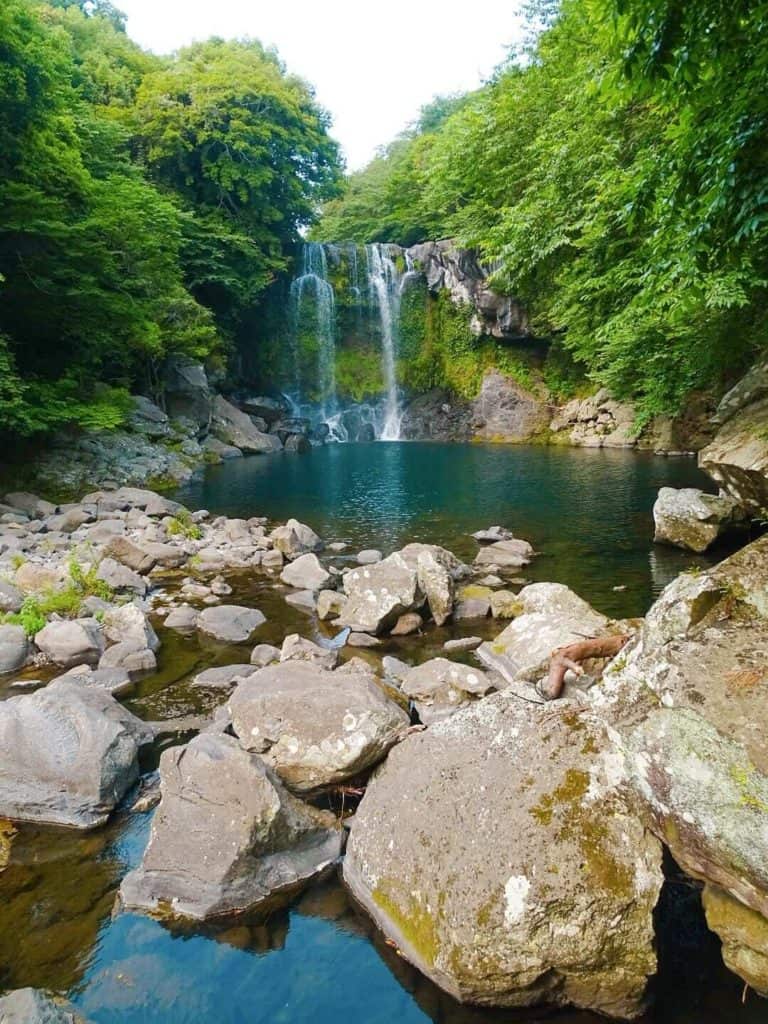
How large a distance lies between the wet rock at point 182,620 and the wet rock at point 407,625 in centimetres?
283

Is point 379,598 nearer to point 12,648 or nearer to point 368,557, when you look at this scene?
point 368,557

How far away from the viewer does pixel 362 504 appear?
57.2 feet

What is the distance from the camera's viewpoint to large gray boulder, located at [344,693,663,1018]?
112 inches

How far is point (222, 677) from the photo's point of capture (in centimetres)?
667

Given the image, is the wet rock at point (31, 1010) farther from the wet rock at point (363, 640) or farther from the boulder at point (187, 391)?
the boulder at point (187, 391)

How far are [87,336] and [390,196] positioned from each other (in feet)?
112

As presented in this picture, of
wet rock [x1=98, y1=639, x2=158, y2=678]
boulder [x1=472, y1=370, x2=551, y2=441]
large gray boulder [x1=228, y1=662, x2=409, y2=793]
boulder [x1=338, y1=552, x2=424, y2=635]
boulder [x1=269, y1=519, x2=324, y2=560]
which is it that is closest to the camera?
large gray boulder [x1=228, y1=662, x2=409, y2=793]

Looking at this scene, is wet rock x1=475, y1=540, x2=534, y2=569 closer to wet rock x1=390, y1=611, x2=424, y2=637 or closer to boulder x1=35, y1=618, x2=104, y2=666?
wet rock x1=390, y1=611, x2=424, y2=637

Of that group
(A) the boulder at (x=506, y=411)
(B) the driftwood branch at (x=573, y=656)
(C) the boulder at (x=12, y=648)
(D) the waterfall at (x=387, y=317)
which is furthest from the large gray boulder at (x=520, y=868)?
(D) the waterfall at (x=387, y=317)

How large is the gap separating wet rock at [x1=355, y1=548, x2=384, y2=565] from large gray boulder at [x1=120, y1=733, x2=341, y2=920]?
298 inches

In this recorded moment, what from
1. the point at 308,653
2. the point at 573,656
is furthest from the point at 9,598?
the point at 573,656

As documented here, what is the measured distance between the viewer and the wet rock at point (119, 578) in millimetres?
9484

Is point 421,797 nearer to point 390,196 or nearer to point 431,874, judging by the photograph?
point 431,874

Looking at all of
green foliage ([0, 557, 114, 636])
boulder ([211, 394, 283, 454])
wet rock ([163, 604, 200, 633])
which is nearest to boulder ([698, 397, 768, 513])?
wet rock ([163, 604, 200, 633])
